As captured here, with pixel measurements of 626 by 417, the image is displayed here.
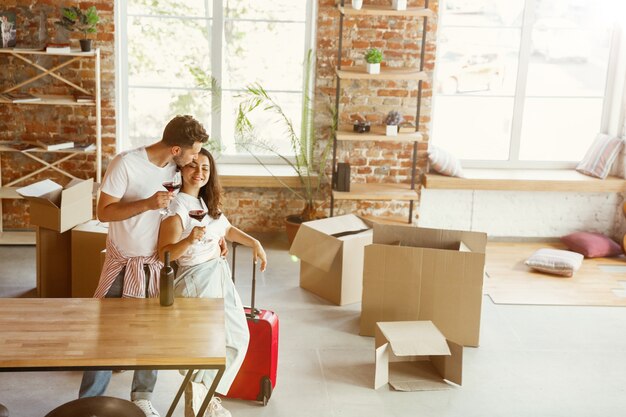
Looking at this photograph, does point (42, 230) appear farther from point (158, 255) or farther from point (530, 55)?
point (530, 55)

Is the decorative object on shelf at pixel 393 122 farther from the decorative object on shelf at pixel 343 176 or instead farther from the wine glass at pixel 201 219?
the wine glass at pixel 201 219

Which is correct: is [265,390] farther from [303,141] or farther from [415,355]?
[303,141]

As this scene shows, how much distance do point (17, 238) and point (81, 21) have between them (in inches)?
74.4

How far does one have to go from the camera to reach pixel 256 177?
704cm

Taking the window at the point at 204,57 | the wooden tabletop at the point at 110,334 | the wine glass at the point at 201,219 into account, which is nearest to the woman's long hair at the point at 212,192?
the wine glass at the point at 201,219

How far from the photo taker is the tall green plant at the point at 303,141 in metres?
7.01

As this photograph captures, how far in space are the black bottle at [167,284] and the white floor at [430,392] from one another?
2.89 feet

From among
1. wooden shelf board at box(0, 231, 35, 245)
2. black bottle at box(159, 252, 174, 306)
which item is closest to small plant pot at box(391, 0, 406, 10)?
wooden shelf board at box(0, 231, 35, 245)

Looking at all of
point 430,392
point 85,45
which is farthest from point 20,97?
point 430,392

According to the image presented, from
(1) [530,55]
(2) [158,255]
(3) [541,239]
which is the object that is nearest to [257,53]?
(1) [530,55]

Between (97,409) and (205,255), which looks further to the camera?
(205,255)

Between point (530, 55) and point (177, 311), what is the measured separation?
499 centimetres

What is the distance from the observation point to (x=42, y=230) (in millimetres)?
5434

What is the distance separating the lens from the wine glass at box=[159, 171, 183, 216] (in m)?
3.63
